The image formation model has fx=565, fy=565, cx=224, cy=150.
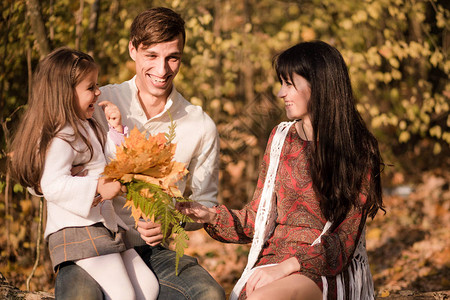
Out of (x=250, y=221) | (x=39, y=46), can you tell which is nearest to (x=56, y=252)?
(x=250, y=221)

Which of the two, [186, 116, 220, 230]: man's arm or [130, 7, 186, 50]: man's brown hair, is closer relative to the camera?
[130, 7, 186, 50]: man's brown hair

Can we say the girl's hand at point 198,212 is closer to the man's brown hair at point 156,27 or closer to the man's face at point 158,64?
the man's face at point 158,64

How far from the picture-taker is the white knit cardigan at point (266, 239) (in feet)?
9.78

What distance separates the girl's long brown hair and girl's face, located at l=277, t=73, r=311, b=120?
40.4 inches

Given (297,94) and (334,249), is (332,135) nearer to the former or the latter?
(297,94)

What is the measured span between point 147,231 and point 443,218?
6099 mm

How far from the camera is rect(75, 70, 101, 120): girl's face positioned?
2900 millimetres

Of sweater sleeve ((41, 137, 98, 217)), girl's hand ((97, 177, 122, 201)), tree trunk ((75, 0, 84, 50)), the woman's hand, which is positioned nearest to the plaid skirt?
sweater sleeve ((41, 137, 98, 217))

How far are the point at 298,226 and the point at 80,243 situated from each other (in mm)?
1137

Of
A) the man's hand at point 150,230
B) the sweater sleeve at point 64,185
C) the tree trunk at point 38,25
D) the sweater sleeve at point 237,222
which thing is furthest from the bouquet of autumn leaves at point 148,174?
the tree trunk at point 38,25

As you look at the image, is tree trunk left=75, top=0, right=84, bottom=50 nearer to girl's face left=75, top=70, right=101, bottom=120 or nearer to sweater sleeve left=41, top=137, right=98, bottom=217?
girl's face left=75, top=70, right=101, bottom=120

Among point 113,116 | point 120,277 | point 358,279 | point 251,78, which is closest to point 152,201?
point 120,277

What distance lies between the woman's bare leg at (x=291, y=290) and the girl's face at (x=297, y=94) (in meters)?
0.89

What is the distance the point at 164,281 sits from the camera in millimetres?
3139
